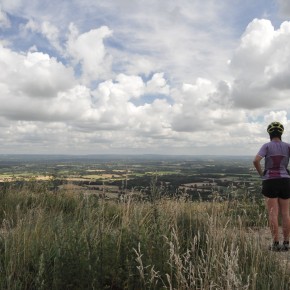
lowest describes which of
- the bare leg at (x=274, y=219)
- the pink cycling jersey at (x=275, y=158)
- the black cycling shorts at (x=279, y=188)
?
the bare leg at (x=274, y=219)

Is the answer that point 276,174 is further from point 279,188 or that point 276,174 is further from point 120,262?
point 120,262

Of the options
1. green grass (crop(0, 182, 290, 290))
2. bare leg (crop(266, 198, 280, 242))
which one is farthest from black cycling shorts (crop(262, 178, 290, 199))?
green grass (crop(0, 182, 290, 290))

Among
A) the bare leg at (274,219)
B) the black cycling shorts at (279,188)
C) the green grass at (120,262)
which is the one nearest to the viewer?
the green grass at (120,262)

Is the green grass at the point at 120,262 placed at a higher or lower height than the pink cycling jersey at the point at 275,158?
lower

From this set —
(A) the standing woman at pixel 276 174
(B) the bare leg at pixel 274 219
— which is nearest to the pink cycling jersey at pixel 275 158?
(A) the standing woman at pixel 276 174

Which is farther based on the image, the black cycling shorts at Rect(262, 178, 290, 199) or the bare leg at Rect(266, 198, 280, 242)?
the black cycling shorts at Rect(262, 178, 290, 199)

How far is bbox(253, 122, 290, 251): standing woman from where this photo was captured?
6.25m

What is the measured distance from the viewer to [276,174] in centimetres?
632

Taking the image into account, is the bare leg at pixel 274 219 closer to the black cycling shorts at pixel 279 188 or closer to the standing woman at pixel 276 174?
the standing woman at pixel 276 174

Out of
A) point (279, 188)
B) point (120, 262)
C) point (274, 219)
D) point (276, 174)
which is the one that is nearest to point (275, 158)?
point (276, 174)

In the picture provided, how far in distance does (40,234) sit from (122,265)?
1.39m

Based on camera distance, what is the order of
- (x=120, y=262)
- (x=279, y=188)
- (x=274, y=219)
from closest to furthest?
(x=120, y=262)
(x=274, y=219)
(x=279, y=188)

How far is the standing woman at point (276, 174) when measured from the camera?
625cm

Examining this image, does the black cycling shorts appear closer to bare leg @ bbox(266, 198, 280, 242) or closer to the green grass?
bare leg @ bbox(266, 198, 280, 242)
